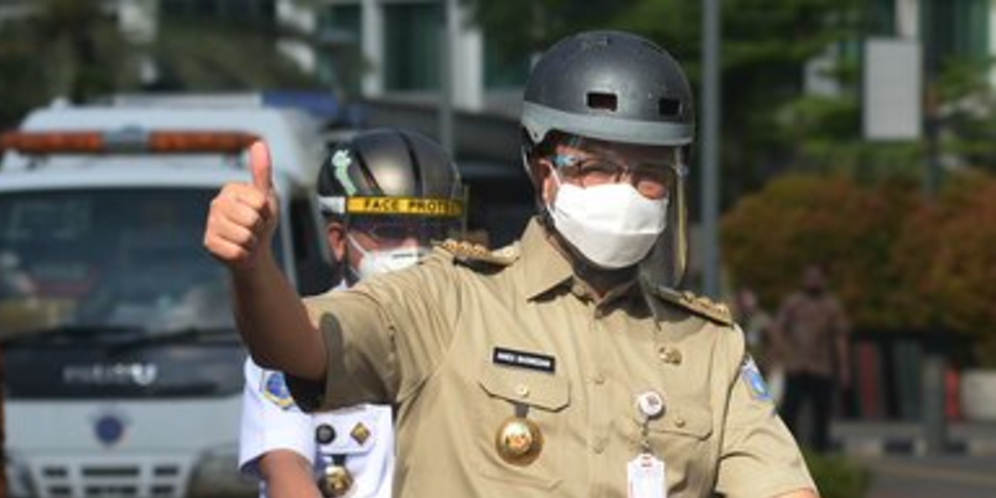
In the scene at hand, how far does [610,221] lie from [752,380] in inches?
14.9

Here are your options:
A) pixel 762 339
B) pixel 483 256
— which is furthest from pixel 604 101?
pixel 762 339

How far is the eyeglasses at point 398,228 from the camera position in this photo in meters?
7.00

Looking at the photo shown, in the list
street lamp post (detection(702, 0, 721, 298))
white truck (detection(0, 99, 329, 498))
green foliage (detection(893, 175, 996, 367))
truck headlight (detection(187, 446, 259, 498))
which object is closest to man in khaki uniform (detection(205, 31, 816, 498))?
white truck (detection(0, 99, 329, 498))

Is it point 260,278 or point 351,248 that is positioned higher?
point 260,278

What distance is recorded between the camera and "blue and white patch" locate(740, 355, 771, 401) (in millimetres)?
4766

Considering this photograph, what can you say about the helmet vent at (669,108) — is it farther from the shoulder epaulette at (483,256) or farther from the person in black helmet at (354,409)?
the person in black helmet at (354,409)

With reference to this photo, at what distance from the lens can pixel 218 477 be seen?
12672mm

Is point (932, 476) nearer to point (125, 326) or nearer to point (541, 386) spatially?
point (125, 326)

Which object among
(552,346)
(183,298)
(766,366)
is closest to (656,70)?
(552,346)

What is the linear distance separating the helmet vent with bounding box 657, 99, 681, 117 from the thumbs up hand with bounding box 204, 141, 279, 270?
77 centimetres

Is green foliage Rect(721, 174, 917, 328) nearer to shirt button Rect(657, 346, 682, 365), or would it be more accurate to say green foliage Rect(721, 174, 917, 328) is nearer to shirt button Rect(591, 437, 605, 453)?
shirt button Rect(657, 346, 682, 365)

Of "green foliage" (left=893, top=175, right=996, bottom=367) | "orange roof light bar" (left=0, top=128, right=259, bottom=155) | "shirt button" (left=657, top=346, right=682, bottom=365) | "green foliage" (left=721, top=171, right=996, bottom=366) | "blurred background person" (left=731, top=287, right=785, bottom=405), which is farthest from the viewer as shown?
"green foliage" (left=721, top=171, right=996, bottom=366)

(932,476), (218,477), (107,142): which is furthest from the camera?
(932,476)

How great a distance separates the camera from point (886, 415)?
31.3m
